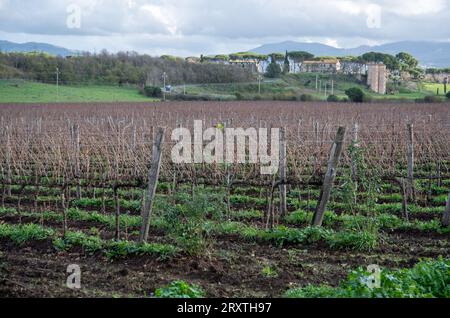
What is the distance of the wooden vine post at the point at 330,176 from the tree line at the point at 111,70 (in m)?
60.2

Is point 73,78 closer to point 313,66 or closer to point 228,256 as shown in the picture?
point 313,66

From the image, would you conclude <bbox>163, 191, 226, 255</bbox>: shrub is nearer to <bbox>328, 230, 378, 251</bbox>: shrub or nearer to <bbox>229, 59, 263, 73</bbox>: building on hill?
<bbox>328, 230, 378, 251</bbox>: shrub

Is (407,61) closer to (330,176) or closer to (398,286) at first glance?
(330,176)

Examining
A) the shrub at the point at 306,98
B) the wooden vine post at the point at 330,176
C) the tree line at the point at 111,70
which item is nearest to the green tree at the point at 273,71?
the tree line at the point at 111,70

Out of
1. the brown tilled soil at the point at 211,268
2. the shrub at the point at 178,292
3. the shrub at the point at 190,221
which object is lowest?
the brown tilled soil at the point at 211,268

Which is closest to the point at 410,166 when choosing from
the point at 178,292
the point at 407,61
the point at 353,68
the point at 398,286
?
the point at 398,286

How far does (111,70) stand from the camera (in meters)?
72.8

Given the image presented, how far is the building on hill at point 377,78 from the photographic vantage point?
7512 centimetres

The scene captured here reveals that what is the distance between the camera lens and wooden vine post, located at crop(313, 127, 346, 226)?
9.60 m

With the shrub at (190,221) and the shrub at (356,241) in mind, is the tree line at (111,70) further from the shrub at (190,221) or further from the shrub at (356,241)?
the shrub at (356,241)

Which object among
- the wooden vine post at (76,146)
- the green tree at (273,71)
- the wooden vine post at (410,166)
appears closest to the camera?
the wooden vine post at (410,166)

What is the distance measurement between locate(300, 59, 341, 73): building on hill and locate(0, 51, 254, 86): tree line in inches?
580

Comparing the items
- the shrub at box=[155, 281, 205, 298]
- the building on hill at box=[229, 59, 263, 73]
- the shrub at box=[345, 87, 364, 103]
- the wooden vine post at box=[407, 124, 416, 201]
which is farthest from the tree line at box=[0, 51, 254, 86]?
the shrub at box=[155, 281, 205, 298]

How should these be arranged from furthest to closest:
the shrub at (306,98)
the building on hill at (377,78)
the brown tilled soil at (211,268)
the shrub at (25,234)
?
1. the building on hill at (377,78)
2. the shrub at (306,98)
3. the shrub at (25,234)
4. the brown tilled soil at (211,268)
